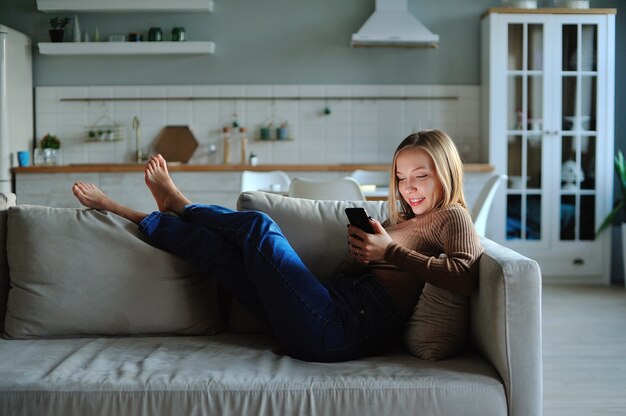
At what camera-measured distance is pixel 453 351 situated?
2039 millimetres

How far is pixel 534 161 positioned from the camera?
575cm

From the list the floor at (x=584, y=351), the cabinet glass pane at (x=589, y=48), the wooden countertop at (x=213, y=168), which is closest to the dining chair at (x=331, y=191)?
the floor at (x=584, y=351)

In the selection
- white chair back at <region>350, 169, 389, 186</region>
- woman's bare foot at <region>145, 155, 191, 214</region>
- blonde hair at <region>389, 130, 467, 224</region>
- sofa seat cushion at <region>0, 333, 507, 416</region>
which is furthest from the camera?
white chair back at <region>350, 169, 389, 186</region>

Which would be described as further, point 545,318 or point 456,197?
point 545,318

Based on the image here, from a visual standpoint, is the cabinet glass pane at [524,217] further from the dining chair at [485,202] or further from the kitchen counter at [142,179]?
the dining chair at [485,202]

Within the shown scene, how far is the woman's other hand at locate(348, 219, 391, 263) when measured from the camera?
2055mm

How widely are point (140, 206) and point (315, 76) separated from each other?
1795mm

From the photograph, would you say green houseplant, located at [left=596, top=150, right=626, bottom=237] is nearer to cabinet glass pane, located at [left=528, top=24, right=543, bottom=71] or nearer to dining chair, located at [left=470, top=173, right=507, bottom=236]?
cabinet glass pane, located at [left=528, top=24, right=543, bottom=71]

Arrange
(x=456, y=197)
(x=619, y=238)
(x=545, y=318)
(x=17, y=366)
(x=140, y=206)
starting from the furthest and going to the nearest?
(x=619, y=238)
(x=140, y=206)
(x=545, y=318)
(x=456, y=197)
(x=17, y=366)

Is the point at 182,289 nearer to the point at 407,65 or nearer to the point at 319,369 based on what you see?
the point at 319,369

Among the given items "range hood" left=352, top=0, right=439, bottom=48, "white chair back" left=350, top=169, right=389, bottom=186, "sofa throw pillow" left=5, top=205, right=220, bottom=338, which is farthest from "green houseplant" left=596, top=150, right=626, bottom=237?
"sofa throw pillow" left=5, top=205, right=220, bottom=338

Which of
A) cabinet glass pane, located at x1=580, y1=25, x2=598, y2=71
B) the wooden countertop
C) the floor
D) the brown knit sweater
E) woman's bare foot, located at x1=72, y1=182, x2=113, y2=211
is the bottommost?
the floor

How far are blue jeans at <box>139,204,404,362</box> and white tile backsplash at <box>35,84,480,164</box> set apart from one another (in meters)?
3.95

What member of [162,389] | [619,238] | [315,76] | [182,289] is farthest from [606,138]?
[162,389]
